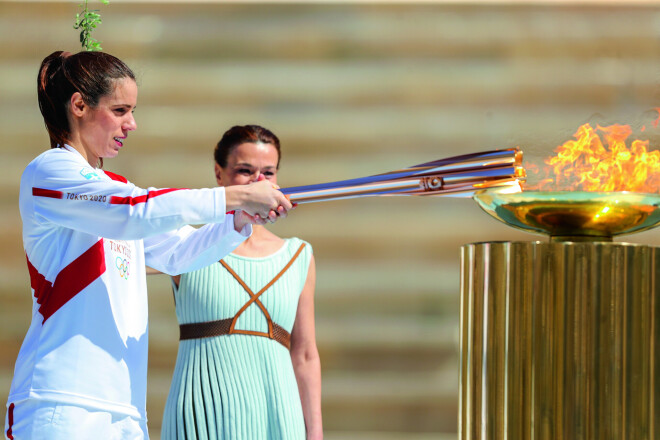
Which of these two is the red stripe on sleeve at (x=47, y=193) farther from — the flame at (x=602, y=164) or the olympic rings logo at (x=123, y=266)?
the flame at (x=602, y=164)

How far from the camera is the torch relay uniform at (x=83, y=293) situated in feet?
6.36

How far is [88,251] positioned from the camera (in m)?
2.03

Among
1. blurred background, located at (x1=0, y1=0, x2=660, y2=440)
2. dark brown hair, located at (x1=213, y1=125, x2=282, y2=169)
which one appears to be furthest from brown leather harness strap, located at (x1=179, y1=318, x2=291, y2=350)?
blurred background, located at (x1=0, y1=0, x2=660, y2=440)

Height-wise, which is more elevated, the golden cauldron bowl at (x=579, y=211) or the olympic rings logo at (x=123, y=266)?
the golden cauldron bowl at (x=579, y=211)

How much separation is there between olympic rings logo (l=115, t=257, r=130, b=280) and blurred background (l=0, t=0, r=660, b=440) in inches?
68.9

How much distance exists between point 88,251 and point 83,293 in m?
0.10

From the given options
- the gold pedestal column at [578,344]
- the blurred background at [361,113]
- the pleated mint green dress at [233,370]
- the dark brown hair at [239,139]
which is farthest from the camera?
the blurred background at [361,113]

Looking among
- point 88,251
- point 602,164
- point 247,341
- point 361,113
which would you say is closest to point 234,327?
point 247,341

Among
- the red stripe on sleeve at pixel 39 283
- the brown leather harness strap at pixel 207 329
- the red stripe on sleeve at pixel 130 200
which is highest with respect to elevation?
the red stripe on sleeve at pixel 130 200

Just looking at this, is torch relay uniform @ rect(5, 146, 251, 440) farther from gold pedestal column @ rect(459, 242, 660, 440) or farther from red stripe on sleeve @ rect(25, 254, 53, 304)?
gold pedestal column @ rect(459, 242, 660, 440)

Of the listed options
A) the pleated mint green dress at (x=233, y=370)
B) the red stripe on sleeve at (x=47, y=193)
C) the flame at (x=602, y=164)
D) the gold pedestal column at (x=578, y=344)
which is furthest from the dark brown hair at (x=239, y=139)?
the gold pedestal column at (x=578, y=344)

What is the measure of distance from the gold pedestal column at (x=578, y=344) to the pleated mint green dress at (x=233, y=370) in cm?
104

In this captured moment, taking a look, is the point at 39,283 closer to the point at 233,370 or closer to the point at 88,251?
the point at 88,251

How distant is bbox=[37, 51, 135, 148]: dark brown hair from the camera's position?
2.11 metres
